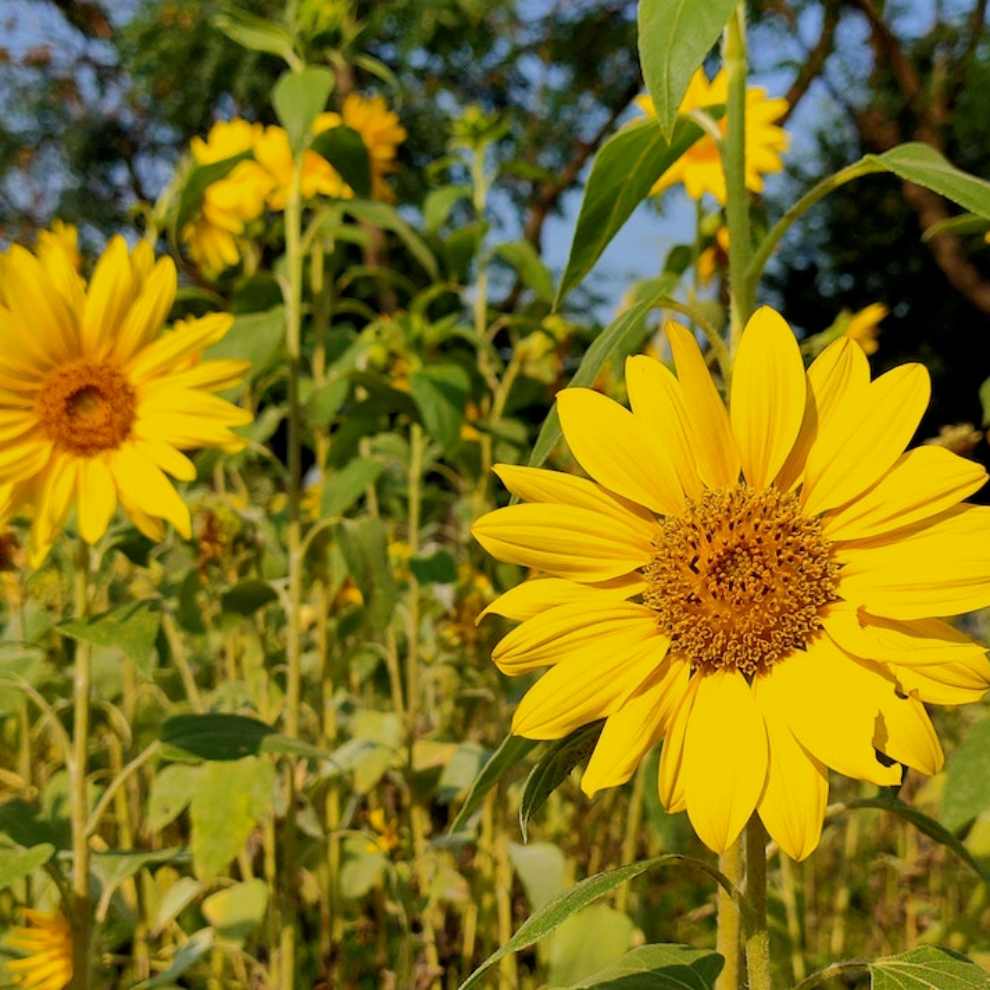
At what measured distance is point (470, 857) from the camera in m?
1.73

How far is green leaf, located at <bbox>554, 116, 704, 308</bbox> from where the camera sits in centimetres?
69

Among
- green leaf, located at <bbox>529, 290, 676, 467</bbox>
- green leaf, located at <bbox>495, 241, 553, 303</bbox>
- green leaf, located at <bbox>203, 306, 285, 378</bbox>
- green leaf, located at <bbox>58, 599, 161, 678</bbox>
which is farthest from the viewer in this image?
green leaf, located at <bbox>495, 241, 553, 303</bbox>

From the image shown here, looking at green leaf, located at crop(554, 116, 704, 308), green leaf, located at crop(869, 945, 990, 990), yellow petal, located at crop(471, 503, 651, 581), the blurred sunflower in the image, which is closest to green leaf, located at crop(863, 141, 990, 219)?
green leaf, located at crop(554, 116, 704, 308)

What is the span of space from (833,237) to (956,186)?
27.0ft

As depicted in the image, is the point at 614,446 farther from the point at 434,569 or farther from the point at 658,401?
the point at 434,569

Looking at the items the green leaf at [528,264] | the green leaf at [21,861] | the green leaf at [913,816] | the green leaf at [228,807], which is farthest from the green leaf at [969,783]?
the green leaf at [528,264]

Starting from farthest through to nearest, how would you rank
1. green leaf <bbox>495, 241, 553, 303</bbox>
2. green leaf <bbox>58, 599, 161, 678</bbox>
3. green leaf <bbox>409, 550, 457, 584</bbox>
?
green leaf <bbox>495, 241, 553, 303</bbox>, green leaf <bbox>409, 550, 457, 584</bbox>, green leaf <bbox>58, 599, 161, 678</bbox>

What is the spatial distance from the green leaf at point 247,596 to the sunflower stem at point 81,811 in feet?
0.62

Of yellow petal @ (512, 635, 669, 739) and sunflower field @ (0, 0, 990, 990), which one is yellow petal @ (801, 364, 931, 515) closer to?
sunflower field @ (0, 0, 990, 990)

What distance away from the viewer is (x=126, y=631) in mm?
937

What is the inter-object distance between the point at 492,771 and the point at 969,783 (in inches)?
14.9

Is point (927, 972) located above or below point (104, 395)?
below

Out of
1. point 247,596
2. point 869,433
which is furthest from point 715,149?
point 869,433

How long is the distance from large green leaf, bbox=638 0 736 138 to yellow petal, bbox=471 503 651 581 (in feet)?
0.58
